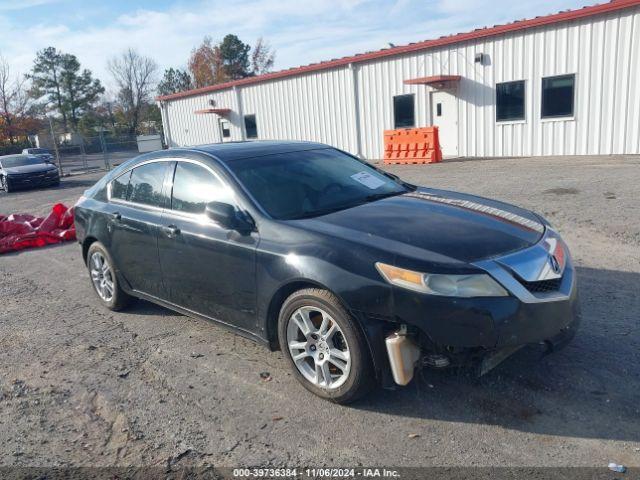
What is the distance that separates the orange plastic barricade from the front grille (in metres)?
14.3

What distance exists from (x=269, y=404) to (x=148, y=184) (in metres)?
2.42

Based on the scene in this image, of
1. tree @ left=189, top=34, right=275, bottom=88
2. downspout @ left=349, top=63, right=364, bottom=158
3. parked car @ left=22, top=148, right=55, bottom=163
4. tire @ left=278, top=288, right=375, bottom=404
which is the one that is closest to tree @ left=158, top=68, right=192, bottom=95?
tree @ left=189, top=34, right=275, bottom=88

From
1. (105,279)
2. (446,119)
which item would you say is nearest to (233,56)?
(446,119)

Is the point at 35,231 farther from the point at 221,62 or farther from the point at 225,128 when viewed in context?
the point at 221,62

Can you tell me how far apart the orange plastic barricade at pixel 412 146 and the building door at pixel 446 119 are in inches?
46.3

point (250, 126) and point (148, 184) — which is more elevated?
point (250, 126)

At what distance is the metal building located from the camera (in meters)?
14.5

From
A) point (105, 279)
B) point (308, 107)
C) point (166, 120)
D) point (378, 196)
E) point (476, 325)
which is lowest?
point (105, 279)

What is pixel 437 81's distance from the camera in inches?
699

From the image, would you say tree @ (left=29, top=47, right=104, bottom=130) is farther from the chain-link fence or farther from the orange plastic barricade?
the orange plastic barricade

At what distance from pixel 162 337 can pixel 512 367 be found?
289cm

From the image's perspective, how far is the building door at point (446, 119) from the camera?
1823cm

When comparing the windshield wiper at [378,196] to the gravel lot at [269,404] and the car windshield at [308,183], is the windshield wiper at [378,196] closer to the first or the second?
the car windshield at [308,183]

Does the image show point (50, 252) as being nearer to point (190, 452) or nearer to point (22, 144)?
point (190, 452)
